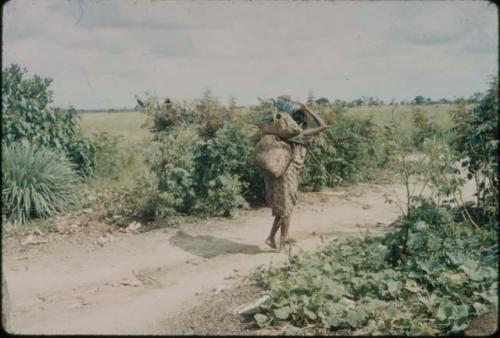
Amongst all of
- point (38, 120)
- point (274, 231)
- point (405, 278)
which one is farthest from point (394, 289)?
point (38, 120)

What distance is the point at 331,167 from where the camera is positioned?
41.4 ft

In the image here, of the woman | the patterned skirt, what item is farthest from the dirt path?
the patterned skirt

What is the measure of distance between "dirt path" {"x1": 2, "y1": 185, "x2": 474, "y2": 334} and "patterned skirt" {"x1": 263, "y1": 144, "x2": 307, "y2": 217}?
0.68 m

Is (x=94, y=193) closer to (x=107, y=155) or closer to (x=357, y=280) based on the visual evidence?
(x=107, y=155)

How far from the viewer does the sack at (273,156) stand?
6.90 meters

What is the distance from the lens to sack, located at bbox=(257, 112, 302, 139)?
7.08 m

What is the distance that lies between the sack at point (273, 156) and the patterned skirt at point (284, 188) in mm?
134

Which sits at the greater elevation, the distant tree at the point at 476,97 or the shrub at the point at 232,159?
the distant tree at the point at 476,97

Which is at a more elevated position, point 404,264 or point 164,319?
point 404,264

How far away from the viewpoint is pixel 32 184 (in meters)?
9.00

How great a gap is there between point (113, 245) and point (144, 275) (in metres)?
1.38

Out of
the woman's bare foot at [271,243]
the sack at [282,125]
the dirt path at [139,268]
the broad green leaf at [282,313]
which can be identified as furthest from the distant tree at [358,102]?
the broad green leaf at [282,313]

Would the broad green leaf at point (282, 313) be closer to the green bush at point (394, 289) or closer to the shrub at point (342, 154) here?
the green bush at point (394, 289)

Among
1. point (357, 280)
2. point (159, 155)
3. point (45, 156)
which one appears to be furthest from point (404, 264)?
point (45, 156)
